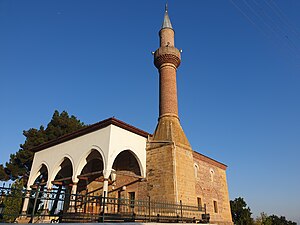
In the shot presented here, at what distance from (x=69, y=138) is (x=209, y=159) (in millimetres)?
9474

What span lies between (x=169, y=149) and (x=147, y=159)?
1453mm

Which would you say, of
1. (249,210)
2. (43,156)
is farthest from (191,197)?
(249,210)

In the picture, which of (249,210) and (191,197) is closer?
(191,197)

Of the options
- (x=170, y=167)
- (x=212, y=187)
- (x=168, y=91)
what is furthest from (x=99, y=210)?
(x=212, y=187)

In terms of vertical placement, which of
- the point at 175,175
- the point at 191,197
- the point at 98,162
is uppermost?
the point at 98,162

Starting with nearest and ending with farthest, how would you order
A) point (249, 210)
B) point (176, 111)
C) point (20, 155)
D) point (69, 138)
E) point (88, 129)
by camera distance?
point (88, 129) → point (69, 138) → point (176, 111) → point (20, 155) → point (249, 210)

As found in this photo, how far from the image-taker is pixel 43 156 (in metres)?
14.9

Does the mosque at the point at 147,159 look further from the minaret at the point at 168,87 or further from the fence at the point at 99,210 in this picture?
the fence at the point at 99,210

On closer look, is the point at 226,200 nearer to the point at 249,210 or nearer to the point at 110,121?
the point at 110,121

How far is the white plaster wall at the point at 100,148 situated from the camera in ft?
36.2

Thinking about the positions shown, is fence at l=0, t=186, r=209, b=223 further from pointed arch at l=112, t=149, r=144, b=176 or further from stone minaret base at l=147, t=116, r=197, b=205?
pointed arch at l=112, t=149, r=144, b=176

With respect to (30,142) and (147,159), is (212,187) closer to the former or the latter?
(147,159)

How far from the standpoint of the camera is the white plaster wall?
11.0 m

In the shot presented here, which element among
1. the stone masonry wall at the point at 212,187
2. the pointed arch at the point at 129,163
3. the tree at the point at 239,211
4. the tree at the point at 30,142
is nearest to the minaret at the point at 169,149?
the pointed arch at the point at 129,163
